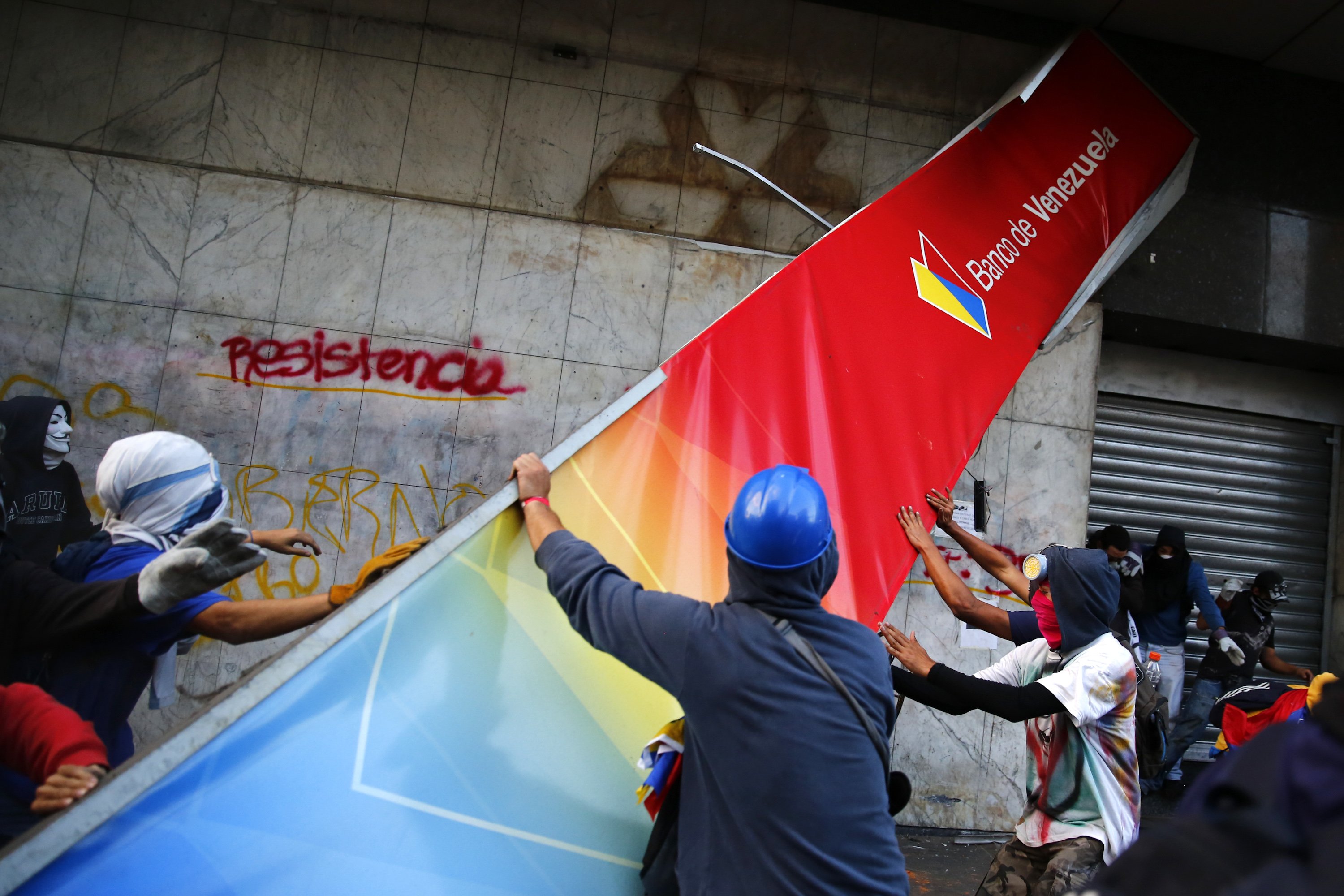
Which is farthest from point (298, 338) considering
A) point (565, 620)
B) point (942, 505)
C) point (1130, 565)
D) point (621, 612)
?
point (1130, 565)

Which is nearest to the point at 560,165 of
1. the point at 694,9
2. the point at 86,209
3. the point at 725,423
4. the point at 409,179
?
the point at 409,179

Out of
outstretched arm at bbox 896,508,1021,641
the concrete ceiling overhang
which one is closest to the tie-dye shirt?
outstretched arm at bbox 896,508,1021,641

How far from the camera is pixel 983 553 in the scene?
3453 mm

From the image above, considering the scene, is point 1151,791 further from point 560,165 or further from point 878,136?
point 560,165

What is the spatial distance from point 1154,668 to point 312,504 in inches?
222

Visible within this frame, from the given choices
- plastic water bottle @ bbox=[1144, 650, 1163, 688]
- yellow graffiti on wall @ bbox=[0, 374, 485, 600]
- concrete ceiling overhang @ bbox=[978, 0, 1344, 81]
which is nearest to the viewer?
yellow graffiti on wall @ bbox=[0, 374, 485, 600]

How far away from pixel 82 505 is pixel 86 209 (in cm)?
185

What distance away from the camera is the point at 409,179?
A: 5180mm

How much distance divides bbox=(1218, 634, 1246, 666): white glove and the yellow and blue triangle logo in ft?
11.7

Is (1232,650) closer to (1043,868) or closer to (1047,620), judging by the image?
(1047,620)

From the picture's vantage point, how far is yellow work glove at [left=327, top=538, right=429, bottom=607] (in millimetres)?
1978

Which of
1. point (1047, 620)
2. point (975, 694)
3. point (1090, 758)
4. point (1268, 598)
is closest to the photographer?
point (975, 694)

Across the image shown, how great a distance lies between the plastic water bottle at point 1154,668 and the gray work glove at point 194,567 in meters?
5.76

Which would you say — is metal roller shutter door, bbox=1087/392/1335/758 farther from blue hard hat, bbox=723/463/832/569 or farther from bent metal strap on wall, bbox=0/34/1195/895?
blue hard hat, bbox=723/463/832/569
